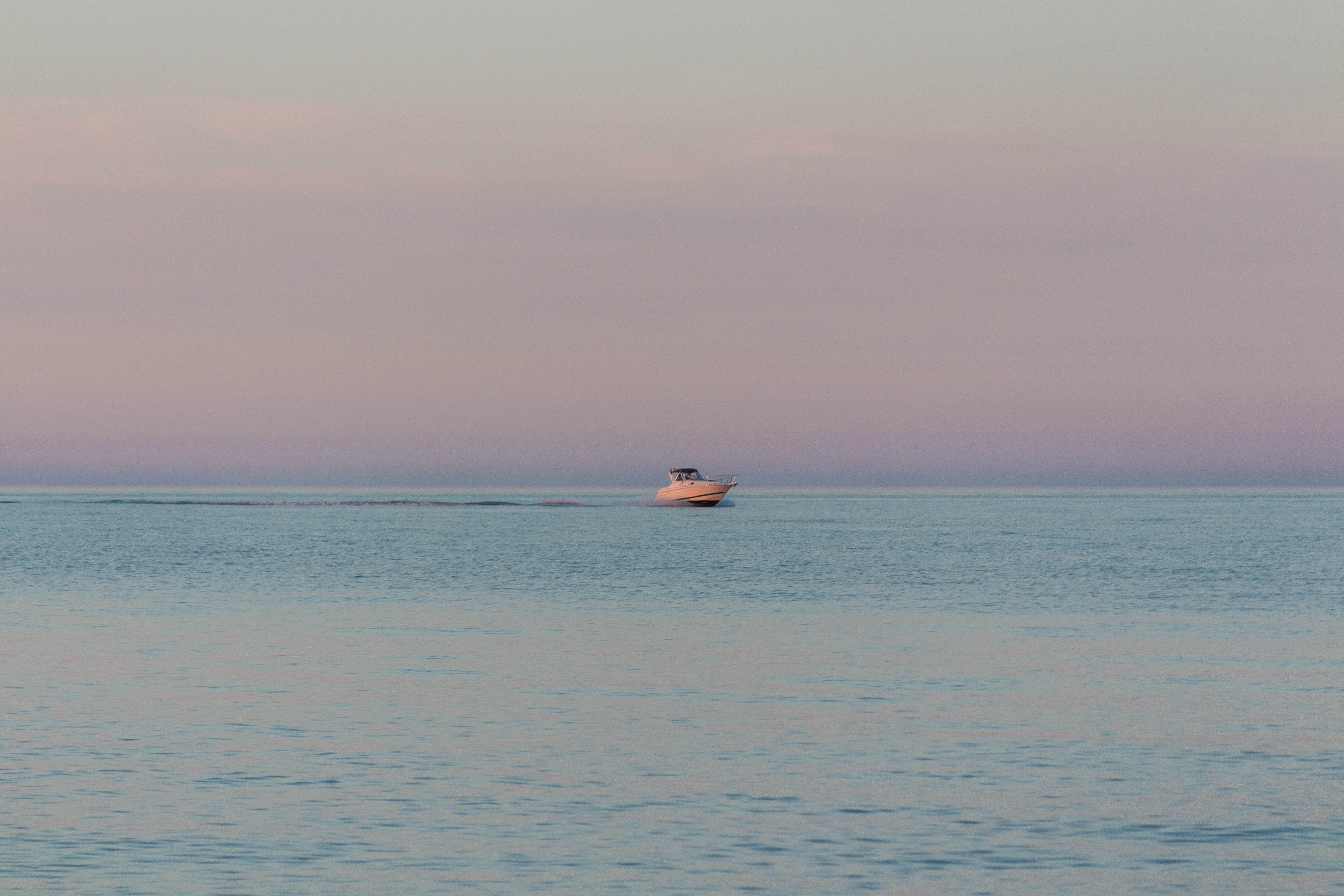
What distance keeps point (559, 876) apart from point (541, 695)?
1260 centimetres

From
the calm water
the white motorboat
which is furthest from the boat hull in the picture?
the calm water

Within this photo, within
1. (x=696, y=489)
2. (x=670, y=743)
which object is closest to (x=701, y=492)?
(x=696, y=489)

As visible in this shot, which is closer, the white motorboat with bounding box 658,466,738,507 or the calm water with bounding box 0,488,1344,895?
the calm water with bounding box 0,488,1344,895

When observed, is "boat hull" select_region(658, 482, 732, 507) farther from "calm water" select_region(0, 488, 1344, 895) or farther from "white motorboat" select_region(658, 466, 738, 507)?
"calm water" select_region(0, 488, 1344, 895)

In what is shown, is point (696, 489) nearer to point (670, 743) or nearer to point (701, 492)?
point (701, 492)

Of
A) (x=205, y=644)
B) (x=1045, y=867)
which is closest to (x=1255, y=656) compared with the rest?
(x=1045, y=867)

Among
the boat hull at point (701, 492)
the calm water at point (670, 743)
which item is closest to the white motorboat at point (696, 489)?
the boat hull at point (701, 492)

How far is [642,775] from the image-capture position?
A: 65.1 feet

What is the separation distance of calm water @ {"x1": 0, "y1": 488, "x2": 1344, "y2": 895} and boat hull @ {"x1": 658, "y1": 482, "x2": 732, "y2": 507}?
134180 mm

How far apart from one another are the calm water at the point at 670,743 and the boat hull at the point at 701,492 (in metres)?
134

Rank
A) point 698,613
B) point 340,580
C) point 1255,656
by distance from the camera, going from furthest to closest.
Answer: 1. point 340,580
2. point 698,613
3. point 1255,656

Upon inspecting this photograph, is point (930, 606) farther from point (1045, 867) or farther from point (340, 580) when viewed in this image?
point (1045, 867)

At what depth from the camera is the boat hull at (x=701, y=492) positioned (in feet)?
621

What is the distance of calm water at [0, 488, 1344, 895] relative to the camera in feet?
50.2
